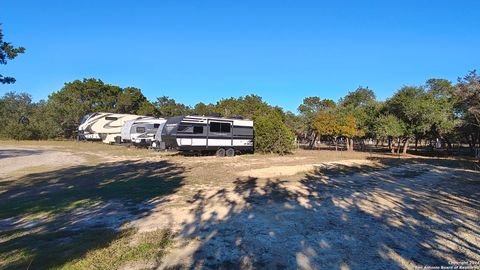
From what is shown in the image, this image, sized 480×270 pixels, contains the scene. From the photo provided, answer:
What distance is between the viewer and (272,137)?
24.0 m

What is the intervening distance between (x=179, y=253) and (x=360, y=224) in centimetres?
352

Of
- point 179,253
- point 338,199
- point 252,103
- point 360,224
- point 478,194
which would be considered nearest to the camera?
point 179,253

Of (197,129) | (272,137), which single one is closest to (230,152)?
(197,129)

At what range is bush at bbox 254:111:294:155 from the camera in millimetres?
24094

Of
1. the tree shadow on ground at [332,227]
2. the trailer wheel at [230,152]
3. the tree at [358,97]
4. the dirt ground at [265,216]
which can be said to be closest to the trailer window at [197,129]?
the trailer wheel at [230,152]

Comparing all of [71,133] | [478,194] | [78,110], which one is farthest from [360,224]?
[71,133]

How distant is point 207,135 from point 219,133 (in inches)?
37.6

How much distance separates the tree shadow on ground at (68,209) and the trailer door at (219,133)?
8.02 meters

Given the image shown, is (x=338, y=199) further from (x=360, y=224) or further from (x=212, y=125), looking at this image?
(x=212, y=125)

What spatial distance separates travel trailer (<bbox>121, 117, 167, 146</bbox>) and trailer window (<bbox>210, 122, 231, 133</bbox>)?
6.26 meters

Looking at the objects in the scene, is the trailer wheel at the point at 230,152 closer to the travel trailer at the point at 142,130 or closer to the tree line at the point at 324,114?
the tree line at the point at 324,114

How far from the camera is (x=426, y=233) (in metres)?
5.62

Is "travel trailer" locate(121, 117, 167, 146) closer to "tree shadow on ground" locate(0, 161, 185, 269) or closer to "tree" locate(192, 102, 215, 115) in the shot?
"tree shadow on ground" locate(0, 161, 185, 269)

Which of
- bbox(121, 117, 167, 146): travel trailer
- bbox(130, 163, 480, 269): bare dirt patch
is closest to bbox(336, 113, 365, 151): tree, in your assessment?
bbox(121, 117, 167, 146): travel trailer
